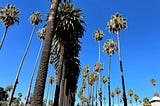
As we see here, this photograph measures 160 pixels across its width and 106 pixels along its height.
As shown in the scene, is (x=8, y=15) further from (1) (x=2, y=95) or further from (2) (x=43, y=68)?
(1) (x=2, y=95)

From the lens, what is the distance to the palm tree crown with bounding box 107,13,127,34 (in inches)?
1721

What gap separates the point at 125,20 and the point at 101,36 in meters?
21.3

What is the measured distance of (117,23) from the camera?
4422cm

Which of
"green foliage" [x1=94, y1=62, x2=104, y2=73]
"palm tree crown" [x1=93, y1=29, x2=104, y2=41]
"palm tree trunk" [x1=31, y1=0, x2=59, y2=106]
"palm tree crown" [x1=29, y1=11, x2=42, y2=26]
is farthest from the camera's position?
"green foliage" [x1=94, y1=62, x2=104, y2=73]

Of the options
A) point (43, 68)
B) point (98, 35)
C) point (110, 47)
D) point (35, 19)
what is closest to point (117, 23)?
point (110, 47)

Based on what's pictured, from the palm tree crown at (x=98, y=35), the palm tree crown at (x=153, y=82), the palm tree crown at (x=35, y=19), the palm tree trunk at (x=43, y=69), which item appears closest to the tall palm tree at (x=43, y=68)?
the palm tree trunk at (x=43, y=69)

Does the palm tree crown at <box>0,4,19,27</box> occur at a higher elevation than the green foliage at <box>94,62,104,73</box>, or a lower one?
higher

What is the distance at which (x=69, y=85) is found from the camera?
58.0 meters

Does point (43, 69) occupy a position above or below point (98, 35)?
below

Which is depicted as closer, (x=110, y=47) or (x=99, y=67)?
(x=110, y=47)

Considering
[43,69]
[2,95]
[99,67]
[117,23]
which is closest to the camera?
[43,69]

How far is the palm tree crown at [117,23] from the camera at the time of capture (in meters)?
43.7

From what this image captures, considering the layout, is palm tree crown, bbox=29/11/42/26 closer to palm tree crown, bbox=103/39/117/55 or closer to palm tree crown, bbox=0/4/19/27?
palm tree crown, bbox=0/4/19/27

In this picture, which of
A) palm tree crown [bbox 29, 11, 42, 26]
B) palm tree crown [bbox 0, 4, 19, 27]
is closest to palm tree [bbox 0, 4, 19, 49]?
palm tree crown [bbox 0, 4, 19, 27]
